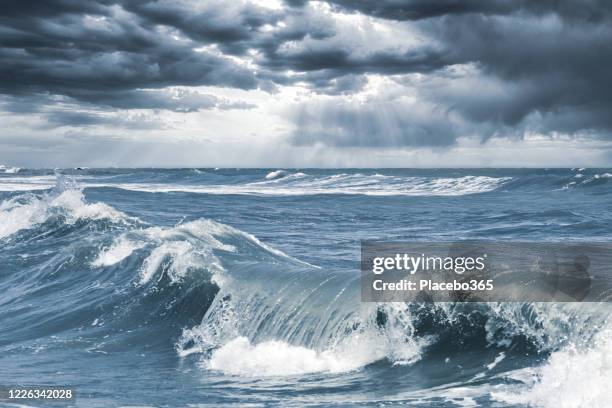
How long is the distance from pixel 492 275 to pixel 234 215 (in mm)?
23472

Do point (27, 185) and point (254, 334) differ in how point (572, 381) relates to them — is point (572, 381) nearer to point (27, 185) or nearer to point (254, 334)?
point (254, 334)

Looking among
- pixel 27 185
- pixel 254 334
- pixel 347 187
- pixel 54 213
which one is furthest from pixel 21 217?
pixel 27 185

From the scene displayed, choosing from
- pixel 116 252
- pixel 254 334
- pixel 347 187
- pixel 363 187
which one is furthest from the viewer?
pixel 347 187

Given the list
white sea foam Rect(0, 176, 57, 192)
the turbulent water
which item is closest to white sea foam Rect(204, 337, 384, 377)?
the turbulent water

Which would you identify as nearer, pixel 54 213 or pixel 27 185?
pixel 54 213

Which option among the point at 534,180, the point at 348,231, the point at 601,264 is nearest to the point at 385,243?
the point at 348,231

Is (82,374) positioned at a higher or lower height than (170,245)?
lower

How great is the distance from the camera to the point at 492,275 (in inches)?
397

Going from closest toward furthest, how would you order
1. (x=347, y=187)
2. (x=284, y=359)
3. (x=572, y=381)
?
(x=572, y=381) → (x=284, y=359) → (x=347, y=187)

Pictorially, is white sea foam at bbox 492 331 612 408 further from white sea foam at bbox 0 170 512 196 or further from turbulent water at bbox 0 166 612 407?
white sea foam at bbox 0 170 512 196

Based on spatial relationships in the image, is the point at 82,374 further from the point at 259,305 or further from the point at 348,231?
the point at 348,231

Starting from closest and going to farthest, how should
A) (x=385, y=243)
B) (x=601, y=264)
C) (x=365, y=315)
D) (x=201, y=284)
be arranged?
(x=365, y=315) → (x=201, y=284) → (x=601, y=264) → (x=385, y=243)

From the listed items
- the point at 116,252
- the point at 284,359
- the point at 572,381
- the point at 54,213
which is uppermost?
the point at 54,213

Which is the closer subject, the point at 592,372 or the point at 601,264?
the point at 592,372
